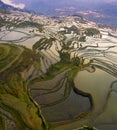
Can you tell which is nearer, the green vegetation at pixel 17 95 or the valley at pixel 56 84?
the green vegetation at pixel 17 95

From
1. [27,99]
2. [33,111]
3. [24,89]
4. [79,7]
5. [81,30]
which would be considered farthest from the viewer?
[79,7]

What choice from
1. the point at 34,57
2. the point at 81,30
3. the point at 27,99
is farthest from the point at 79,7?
the point at 27,99

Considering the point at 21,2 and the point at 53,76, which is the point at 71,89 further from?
the point at 21,2

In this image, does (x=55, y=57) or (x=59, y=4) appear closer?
(x=55, y=57)

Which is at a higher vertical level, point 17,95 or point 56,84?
point 17,95

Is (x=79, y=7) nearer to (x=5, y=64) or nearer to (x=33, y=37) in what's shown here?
(x=33, y=37)

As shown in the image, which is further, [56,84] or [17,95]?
[56,84]

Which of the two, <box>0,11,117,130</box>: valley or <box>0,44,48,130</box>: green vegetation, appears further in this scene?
<box>0,11,117,130</box>: valley

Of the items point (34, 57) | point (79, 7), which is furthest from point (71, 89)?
point (79, 7)

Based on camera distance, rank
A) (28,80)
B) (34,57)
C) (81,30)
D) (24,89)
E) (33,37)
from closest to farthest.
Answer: (24,89), (28,80), (34,57), (33,37), (81,30)
